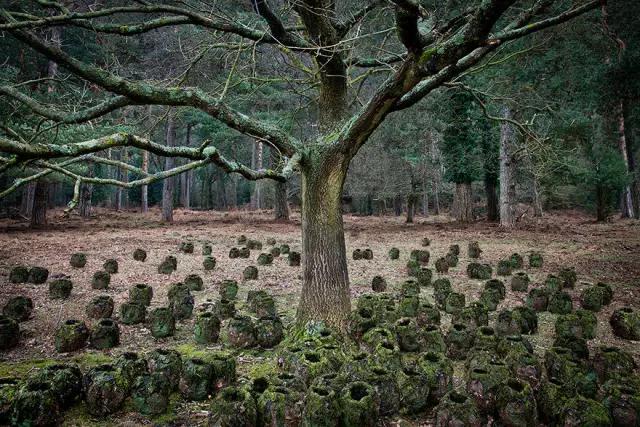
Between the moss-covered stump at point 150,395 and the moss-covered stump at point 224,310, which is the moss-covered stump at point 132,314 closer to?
the moss-covered stump at point 224,310

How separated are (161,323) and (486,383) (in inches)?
165

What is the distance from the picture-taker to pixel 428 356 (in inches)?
173

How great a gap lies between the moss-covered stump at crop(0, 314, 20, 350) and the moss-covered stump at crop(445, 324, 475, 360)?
5.36 m

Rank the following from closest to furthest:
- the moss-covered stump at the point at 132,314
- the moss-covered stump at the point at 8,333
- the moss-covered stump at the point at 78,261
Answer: the moss-covered stump at the point at 8,333
the moss-covered stump at the point at 132,314
the moss-covered stump at the point at 78,261

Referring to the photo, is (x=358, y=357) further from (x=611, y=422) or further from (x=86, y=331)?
(x=86, y=331)

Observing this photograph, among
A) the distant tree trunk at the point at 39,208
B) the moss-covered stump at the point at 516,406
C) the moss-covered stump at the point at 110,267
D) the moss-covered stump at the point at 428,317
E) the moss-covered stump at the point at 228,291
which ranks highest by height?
the distant tree trunk at the point at 39,208

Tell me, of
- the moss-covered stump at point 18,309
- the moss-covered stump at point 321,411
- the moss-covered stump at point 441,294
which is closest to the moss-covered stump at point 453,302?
the moss-covered stump at point 441,294

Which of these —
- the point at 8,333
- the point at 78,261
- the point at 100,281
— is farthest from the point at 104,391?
the point at 78,261

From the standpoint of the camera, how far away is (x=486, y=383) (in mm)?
3852

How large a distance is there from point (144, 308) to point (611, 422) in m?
5.86

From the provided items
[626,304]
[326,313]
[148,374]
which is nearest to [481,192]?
[626,304]

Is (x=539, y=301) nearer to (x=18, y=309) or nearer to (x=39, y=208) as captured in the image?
(x=18, y=309)

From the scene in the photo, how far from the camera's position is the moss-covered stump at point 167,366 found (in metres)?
4.11

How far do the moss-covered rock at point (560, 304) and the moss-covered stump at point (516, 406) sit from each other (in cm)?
393
